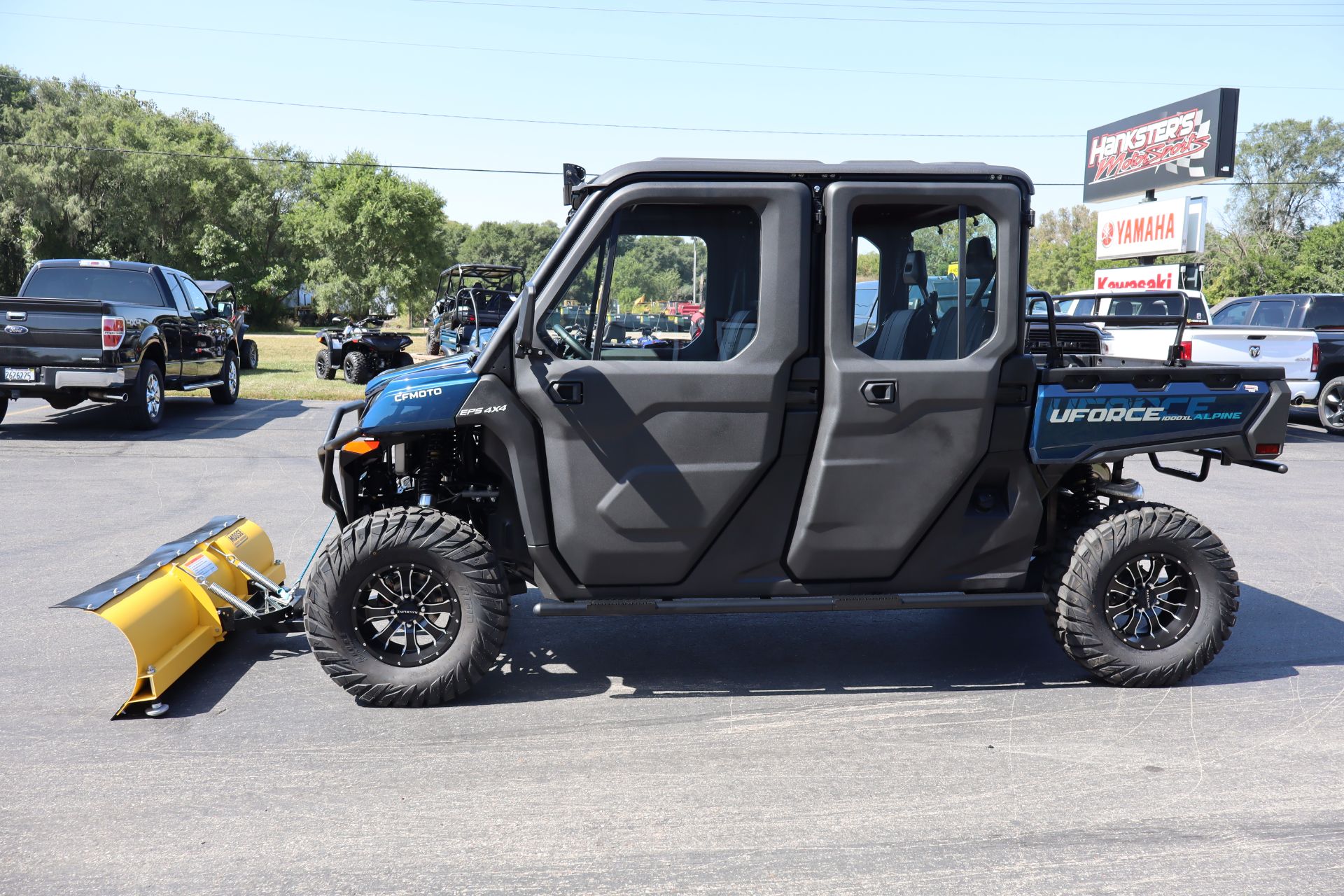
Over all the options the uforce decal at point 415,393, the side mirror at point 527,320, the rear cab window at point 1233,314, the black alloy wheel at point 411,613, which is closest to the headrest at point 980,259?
the side mirror at point 527,320

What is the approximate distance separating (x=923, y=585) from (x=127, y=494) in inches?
295

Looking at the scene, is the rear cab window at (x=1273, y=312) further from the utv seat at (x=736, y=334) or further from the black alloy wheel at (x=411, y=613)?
the black alloy wheel at (x=411, y=613)

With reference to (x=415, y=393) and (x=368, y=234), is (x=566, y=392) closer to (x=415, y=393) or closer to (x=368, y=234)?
(x=415, y=393)

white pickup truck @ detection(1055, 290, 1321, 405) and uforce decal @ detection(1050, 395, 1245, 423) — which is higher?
white pickup truck @ detection(1055, 290, 1321, 405)

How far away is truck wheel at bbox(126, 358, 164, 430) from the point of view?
12.6 meters

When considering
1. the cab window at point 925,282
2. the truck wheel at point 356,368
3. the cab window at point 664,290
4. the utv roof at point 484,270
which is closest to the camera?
the cab window at point 664,290

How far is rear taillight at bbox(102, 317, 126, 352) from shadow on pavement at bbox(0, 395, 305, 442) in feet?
3.90

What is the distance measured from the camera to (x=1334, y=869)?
10.5 ft

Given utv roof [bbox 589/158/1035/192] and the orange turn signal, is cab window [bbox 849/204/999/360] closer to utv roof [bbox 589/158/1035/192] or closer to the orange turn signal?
utv roof [bbox 589/158/1035/192]

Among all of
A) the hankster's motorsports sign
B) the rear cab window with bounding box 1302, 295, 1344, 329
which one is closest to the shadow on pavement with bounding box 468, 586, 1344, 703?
the rear cab window with bounding box 1302, 295, 1344, 329

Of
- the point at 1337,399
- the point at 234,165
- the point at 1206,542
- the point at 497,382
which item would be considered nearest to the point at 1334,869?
the point at 1206,542

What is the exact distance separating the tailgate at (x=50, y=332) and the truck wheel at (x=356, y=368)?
318 inches

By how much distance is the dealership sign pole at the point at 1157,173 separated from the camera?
2334 centimetres

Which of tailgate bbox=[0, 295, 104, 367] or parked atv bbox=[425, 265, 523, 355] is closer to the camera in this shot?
tailgate bbox=[0, 295, 104, 367]
